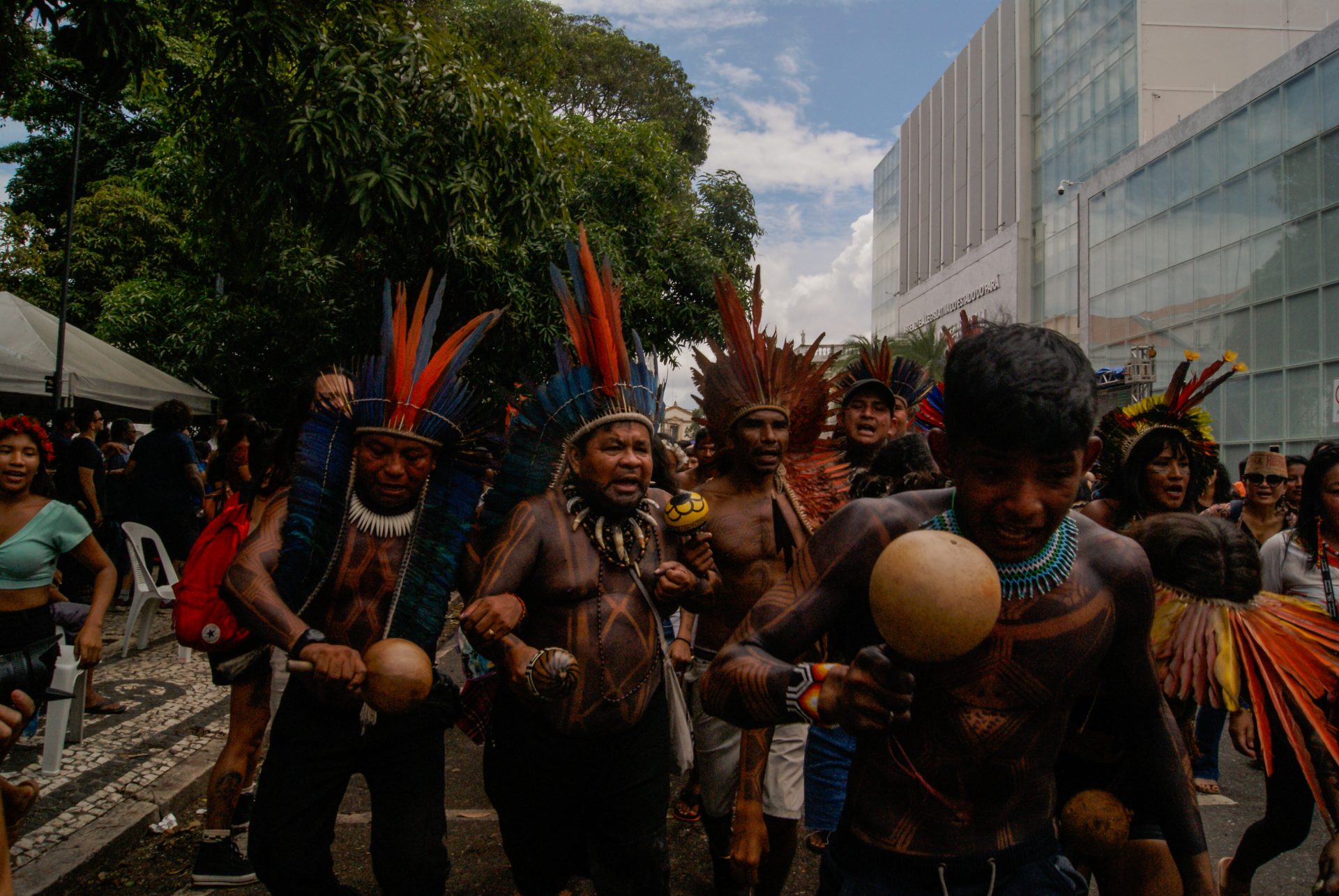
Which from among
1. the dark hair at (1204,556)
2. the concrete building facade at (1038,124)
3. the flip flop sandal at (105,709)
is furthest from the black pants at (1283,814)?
the concrete building facade at (1038,124)

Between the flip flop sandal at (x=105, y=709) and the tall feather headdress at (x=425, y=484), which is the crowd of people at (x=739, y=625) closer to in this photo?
the tall feather headdress at (x=425, y=484)

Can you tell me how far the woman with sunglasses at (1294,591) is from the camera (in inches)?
130

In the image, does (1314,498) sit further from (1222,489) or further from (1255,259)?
(1255,259)

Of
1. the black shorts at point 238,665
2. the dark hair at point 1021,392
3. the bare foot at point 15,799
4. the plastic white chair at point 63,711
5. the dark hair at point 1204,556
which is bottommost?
the plastic white chair at point 63,711

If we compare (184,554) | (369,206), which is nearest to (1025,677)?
(369,206)

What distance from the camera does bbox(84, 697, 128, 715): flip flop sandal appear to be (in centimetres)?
576

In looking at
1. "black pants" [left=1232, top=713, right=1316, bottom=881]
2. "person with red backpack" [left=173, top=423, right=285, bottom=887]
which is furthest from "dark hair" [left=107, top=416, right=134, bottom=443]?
"black pants" [left=1232, top=713, right=1316, bottom=881]

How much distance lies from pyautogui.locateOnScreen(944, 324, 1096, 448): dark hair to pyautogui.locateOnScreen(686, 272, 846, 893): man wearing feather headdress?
6.93ft

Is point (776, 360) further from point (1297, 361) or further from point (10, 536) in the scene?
point (1297, 361)

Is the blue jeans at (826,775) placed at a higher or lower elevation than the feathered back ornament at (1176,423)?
lower

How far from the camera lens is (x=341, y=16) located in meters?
6.27

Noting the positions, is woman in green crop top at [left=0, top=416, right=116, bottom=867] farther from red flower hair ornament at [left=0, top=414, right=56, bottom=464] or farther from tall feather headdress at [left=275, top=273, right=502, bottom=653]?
tall feather headdress at [left=275, top=273, right=502, bottom=653]

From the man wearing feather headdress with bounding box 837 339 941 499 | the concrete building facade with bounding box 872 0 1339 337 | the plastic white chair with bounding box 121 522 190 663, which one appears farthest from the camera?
the concrete building facade with bounding box 872 0 1339 337

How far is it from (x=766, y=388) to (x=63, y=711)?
3806 mm
